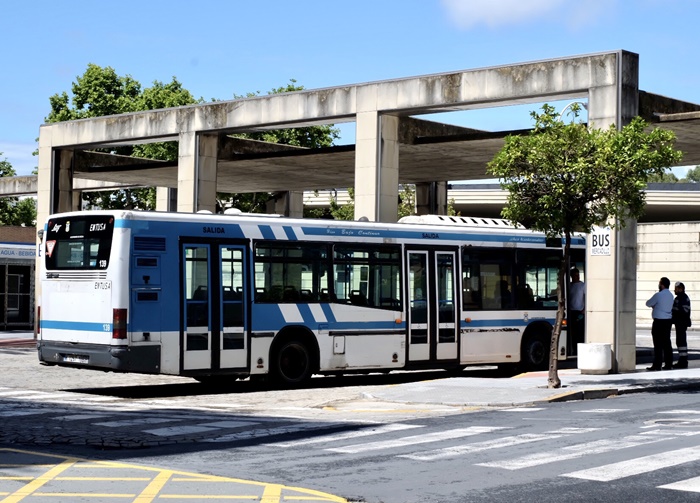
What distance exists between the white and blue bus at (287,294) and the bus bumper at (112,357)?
2 cm

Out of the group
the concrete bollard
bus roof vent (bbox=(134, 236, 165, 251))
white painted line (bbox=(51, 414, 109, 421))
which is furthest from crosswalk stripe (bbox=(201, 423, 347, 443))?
the concrete bollard

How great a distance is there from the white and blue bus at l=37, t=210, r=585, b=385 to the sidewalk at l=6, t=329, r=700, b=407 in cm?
139

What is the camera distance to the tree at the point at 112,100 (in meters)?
66.3

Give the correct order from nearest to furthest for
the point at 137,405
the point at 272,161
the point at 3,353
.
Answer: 1. the point at 137,405
2. the point at 3,353
3. the point at 272,161

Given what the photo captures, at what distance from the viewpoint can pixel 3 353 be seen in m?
31.6

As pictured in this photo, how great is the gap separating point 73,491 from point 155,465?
6.03ft

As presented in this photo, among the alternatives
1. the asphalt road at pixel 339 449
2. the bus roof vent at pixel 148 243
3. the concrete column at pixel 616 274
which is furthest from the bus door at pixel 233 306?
the concrete column at pixel 616 274

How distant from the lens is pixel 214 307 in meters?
20.9

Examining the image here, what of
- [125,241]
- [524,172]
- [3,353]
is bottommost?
[3,353]

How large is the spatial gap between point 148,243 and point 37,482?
33.1 feet

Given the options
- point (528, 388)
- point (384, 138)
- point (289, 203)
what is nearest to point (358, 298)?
point (528, 388)

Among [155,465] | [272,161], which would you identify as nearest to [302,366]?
[155,465]

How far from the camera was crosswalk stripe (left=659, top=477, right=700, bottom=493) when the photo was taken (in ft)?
33.2

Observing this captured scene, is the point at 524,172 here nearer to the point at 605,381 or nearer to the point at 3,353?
the point at 605,381
